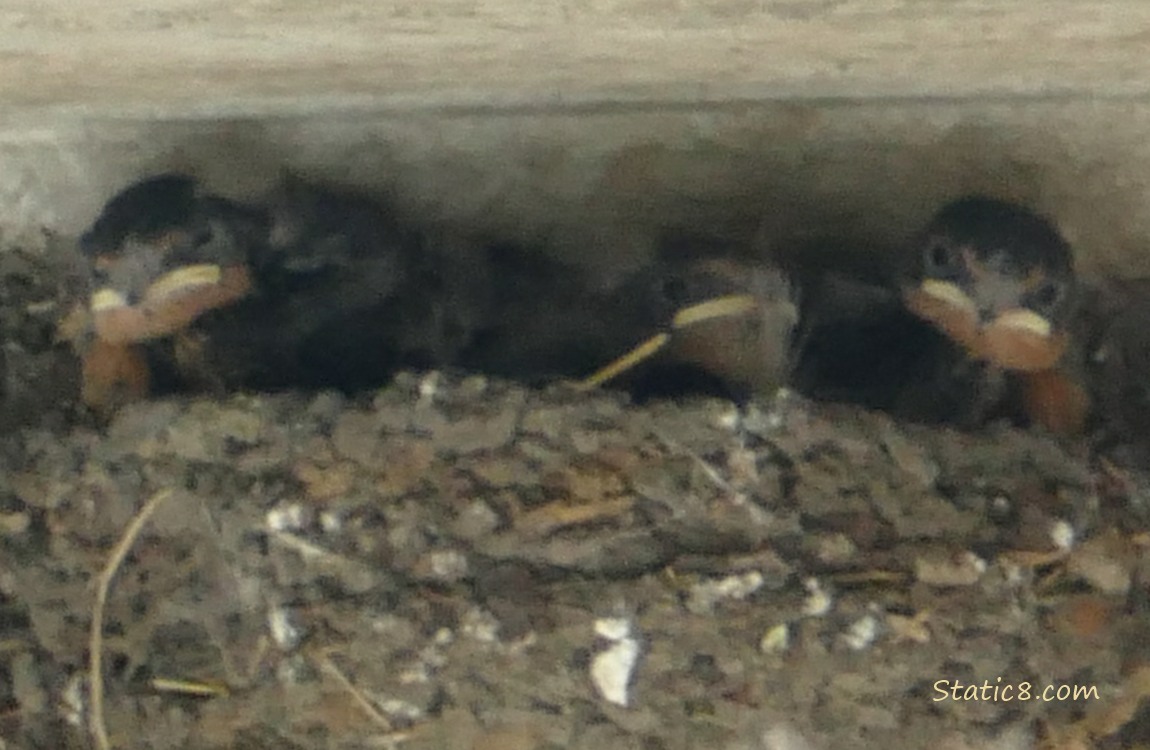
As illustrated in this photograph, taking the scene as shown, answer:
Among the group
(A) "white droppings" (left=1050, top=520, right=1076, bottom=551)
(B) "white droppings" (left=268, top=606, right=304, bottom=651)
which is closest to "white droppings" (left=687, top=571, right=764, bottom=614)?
(A) "white droppings" (left=1050, top=520, right=1076, bottom=551)

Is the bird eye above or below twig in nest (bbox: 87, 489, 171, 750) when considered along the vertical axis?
above

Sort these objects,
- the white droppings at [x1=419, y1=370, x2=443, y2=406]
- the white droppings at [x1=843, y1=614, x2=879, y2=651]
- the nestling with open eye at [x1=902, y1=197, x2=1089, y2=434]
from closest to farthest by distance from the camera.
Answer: the white droppings at [x1=843, y1=614, x2=879, y2=651] → the white droppings at [x1=419, y1=370, x2=443, y2=406] → the nestling with open eye at [x1=902, y1=197, x2=1089, y2=434]

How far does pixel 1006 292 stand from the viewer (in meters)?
1.93

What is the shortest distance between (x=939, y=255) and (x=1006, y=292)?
10 cm

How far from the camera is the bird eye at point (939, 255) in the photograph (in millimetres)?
1968

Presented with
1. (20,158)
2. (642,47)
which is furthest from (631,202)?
(20,158)

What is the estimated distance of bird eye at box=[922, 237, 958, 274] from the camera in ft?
6.46

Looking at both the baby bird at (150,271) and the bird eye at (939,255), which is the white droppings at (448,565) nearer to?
the baby bird at (150,271)

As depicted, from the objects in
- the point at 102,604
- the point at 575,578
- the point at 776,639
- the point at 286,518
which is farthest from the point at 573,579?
the point at 102,604

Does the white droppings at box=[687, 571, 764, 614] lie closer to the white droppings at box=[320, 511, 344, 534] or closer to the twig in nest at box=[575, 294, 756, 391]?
the twig in nest at box=[575, 294, 756, 391]

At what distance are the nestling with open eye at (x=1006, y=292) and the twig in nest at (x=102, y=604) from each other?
100 cm

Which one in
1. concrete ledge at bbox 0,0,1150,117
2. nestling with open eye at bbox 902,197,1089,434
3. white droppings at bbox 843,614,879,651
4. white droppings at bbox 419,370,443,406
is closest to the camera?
concrete ledge at bbox 0,0,1150,117

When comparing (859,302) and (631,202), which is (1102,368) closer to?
(859,302)

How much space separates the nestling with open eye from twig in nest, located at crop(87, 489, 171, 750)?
997 millimetres
